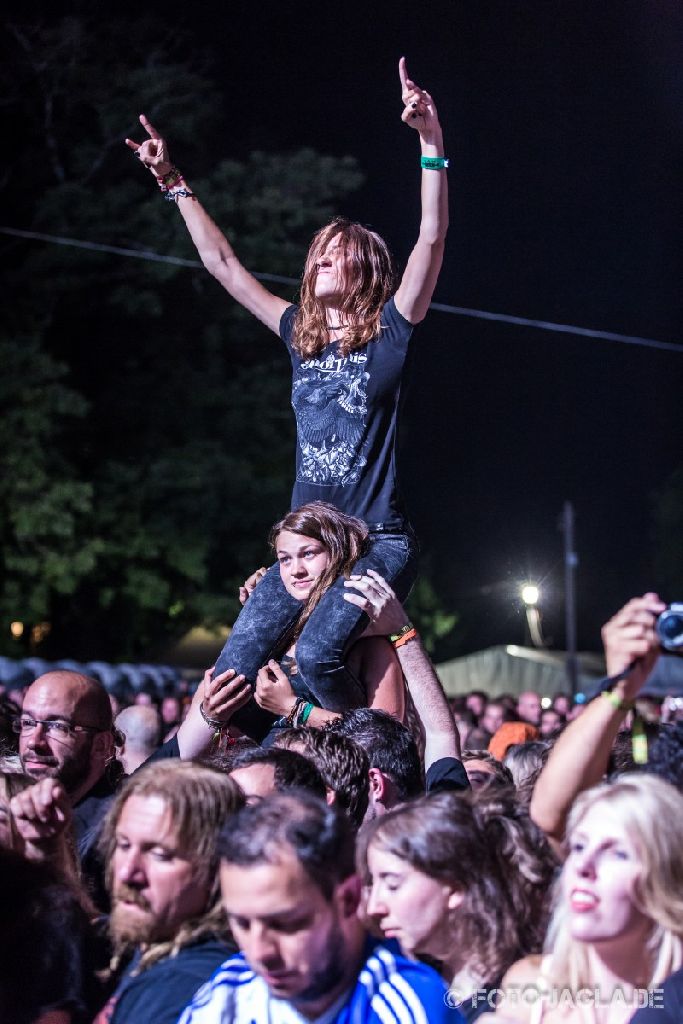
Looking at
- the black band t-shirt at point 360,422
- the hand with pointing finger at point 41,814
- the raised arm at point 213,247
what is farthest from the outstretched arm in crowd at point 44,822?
the raised arm at point 213,247

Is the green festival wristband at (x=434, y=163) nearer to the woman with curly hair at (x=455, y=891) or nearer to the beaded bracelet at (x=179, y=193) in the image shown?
the beaded bracelet at (x=179, y=193)

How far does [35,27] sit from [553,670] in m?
15.6

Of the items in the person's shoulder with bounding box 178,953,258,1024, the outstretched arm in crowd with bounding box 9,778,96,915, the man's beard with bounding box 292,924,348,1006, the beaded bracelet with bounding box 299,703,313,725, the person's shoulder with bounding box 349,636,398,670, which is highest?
the person's shoulder with bounding box 349,636,398,670

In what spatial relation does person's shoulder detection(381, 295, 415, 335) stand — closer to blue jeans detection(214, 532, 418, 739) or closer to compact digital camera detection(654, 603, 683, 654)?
blue jeans detection(214, 532, 418, 739)

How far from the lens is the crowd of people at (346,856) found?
2406mm

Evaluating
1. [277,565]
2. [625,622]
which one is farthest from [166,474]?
[625,622]

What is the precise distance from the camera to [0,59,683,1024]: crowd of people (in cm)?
241

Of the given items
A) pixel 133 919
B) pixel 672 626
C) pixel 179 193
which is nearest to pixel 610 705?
pixel 672 626

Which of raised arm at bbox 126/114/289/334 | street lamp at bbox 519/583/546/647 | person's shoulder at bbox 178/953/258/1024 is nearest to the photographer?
person's shoulder at bbox 178/953/258/1024

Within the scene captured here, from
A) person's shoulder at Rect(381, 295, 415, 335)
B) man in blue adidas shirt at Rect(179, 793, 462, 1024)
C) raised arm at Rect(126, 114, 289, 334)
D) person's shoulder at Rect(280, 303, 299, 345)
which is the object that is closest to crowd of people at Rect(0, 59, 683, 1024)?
man in blue adidas shirt at Rect(179, 793, 462, 1024)

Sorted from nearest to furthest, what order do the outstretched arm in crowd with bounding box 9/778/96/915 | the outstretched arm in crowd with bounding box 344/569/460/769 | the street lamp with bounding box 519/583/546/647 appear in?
the outstretched arm in crowd with bounding box 9/778/96/915 → the outstretched arm in crowd with bounding box 344/569/460/769 → the street lamp with bounding box 519/583/546/647

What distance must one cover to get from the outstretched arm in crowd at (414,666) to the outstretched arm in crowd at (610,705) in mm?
1547

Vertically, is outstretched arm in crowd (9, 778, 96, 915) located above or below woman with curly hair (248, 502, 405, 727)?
below

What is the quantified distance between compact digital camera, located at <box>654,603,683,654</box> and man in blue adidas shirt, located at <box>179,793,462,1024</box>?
753 mm
